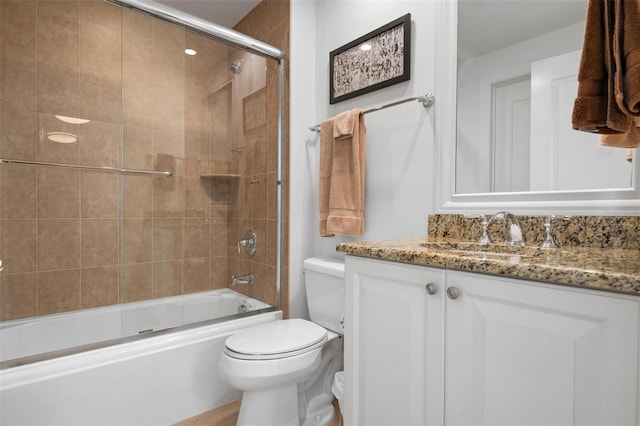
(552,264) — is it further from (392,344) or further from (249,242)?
(249,242)

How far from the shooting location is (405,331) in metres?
0.92

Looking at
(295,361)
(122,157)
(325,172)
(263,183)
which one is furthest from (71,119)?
(295,361)

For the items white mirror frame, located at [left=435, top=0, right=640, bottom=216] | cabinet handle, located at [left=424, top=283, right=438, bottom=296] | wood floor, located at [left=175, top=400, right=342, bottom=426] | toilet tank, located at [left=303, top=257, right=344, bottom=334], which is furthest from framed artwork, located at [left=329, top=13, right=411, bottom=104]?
wood floor, located at [left=175, top=400, right=342, bottom=426]

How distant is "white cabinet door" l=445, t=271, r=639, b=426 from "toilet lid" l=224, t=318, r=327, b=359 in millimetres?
706

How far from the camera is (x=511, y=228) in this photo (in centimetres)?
115

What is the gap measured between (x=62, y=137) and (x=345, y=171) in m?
1.43

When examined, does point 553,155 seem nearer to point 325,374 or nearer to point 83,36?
point 325,374

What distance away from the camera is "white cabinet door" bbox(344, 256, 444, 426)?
0.87 metres

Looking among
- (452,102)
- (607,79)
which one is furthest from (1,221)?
(607,79)

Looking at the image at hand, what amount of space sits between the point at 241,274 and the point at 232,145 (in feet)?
2.57

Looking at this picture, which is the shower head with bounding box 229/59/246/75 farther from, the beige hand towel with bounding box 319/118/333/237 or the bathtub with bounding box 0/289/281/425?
the bathtub with bounding box 0/289/281/425

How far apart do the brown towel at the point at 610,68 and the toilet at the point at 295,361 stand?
1129 mm

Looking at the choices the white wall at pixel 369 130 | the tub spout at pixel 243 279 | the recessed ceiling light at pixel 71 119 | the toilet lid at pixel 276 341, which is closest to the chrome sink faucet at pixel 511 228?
the white wall at pixel 369 130

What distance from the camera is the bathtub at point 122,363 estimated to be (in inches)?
51.2
